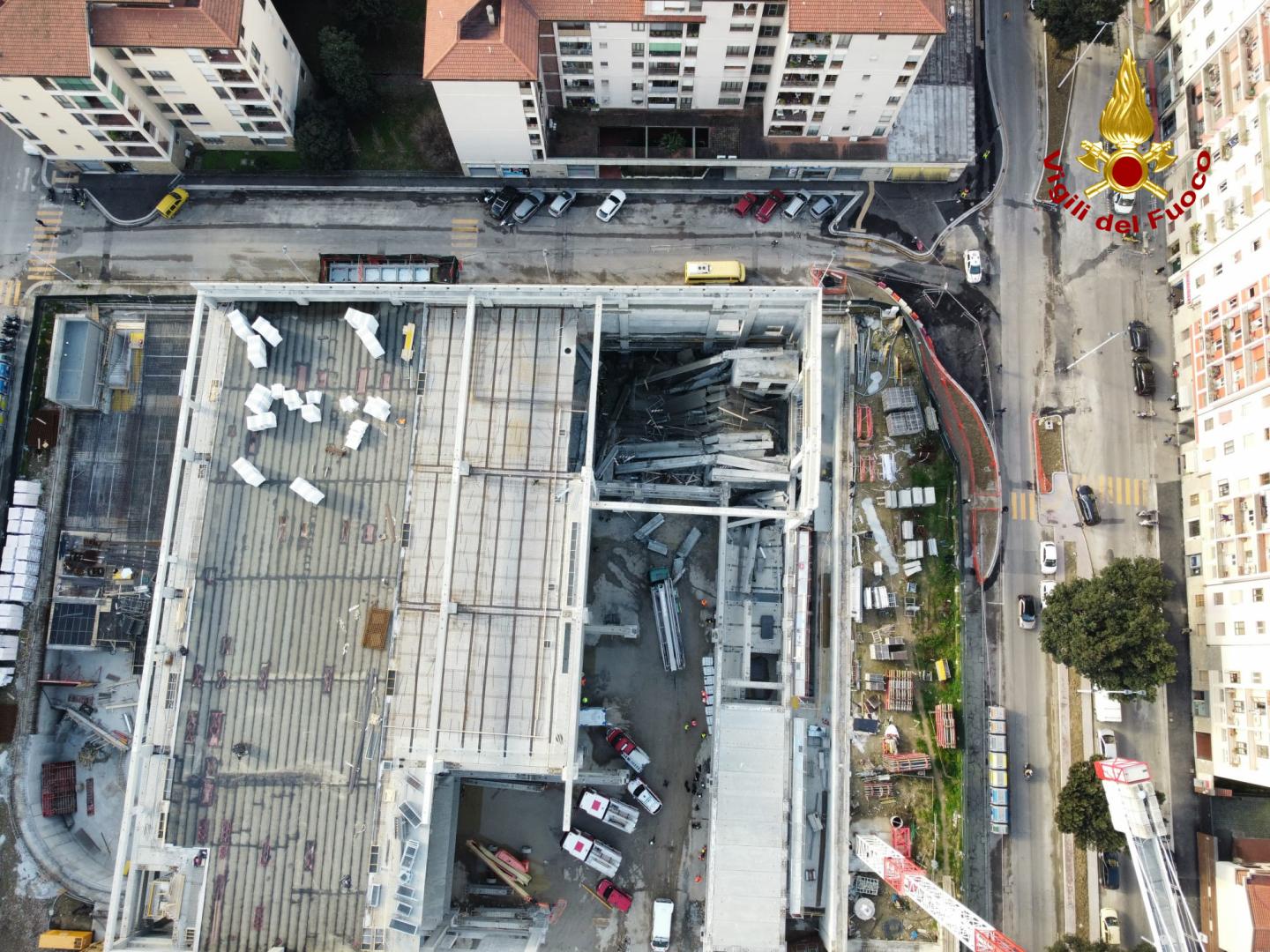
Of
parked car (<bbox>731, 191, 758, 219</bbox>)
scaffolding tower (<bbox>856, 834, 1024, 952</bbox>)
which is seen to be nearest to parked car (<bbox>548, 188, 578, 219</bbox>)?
parked car (<bbox>731, 191, 758, 219</bbox>)

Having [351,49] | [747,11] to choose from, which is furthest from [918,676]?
[351,49]

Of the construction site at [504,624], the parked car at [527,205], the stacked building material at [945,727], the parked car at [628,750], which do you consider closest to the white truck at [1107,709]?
the construction site at [504,624]

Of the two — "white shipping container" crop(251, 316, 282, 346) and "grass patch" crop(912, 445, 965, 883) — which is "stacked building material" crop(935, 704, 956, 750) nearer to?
"grass patch" crop(912, 445, 965, 883)

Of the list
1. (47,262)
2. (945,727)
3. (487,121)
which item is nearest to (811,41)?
(487,121)

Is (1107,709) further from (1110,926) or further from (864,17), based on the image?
(864,17)

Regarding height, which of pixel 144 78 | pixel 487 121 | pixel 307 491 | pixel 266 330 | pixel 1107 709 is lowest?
pixel 1107 709

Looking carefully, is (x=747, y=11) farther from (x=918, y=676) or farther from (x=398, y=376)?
(x=918, y=676)
